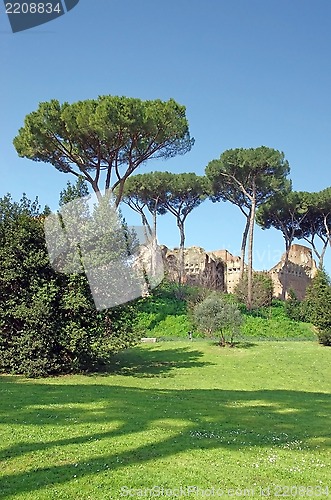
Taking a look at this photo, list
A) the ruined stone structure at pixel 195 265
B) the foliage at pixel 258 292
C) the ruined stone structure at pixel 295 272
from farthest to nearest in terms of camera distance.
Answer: the ruined stone structure at pixel 295 272 → the ruined stone structure at pixel 195 265 → the foliage at pixel 258 292

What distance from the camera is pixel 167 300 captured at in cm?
3388

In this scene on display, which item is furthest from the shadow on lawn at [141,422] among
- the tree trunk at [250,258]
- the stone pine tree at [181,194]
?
the stone pine tree at [181,194]

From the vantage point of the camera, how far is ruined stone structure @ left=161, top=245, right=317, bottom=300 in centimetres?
4097

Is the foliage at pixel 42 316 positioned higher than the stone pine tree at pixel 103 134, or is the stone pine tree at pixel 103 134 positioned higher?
the stone pine tree at pixel 103 134

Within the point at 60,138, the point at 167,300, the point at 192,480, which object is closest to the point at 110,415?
the point at 192,480

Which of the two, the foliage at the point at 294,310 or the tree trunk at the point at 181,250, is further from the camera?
the tree trunk at the point at 181,250

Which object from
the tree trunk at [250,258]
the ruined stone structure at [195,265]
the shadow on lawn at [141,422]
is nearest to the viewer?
the shadow on lawn at [141,422]

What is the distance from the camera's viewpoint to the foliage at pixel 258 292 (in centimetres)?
3341

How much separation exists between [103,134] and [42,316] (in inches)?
446

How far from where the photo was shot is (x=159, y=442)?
581 cm

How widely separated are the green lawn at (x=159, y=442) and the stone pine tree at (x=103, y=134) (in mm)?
14147

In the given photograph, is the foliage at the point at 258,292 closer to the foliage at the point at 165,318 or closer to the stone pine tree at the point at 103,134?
the foliage at the point at 165,318

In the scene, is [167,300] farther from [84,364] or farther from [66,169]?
[84,364]

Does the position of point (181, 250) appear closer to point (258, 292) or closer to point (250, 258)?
point (250, 258)
